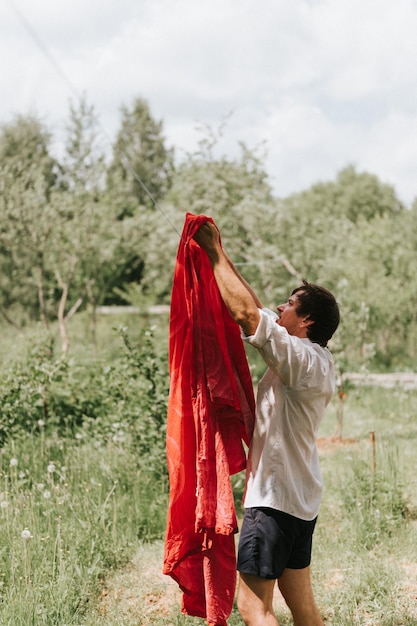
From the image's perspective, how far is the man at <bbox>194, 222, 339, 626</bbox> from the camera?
7.72 feet

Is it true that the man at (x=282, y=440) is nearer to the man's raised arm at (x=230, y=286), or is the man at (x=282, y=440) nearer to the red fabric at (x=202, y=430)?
the man's raised arm at (x=230, y=286)

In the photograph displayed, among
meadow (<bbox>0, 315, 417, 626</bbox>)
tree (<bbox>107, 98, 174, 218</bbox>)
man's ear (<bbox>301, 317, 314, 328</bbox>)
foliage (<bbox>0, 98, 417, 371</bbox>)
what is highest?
tree (<bbox>107, 98, 174, 218</bbox>)

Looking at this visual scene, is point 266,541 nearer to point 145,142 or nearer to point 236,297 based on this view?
point 236,297

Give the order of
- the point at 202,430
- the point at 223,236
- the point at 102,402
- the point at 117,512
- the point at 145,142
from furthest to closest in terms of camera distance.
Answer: the point at 145,142 < the point at 223,236 < the point at 102,402 < the point at 117,512 < the point at 202,430

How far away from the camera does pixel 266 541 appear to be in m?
2.41

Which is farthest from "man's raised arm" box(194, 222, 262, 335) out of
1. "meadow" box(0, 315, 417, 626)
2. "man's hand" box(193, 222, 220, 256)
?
"meadow" box(0, 315, 417, 626)

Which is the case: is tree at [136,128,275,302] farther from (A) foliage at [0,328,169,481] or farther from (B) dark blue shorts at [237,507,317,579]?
(B) dark blue shorts at [237,507,317,579]

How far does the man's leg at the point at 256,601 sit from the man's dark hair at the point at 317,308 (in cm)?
89

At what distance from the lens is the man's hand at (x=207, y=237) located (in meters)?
2.47

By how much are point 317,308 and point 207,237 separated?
48 centimetres

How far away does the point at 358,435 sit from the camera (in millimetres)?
8039

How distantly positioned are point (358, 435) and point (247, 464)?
574 cm

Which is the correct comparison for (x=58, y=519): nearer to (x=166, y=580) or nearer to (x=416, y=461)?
(x=166, y=580)

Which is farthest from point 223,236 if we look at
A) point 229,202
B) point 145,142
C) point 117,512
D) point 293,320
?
point 145,142
